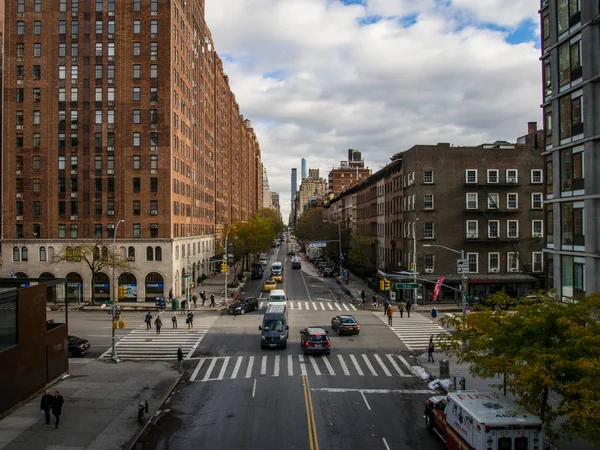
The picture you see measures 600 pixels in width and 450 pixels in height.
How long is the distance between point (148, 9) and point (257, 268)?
153ft

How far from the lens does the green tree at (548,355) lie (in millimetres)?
14031

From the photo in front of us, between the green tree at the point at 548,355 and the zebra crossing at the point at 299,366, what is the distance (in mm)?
11514

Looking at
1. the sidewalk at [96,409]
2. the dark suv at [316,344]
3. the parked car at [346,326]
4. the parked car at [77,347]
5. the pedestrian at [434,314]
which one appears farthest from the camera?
the pedestrian at [434,314]

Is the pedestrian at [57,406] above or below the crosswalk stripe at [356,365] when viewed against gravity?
above

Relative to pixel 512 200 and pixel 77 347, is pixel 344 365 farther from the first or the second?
pixel 512 200

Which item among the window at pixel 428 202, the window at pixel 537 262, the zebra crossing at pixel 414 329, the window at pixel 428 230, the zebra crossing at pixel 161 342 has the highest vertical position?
the window at pixel 428 202

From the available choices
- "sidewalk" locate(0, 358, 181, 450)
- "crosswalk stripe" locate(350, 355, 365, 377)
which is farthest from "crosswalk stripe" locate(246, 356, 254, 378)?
"crosswalk stripe" locate(350, 355, 365, 377)

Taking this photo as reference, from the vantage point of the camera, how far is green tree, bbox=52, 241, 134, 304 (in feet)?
188

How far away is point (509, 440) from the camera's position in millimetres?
15164

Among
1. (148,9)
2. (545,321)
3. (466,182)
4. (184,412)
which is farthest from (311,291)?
(545,321)

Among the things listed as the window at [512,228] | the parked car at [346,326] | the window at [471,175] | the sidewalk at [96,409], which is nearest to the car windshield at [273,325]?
the parked car at [346,326]

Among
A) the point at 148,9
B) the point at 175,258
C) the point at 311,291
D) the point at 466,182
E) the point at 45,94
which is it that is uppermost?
the point at 148,9

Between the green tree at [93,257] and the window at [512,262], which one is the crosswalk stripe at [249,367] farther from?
the window at [512,262]

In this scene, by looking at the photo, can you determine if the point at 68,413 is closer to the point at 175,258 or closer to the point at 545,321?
the point at 545,321
